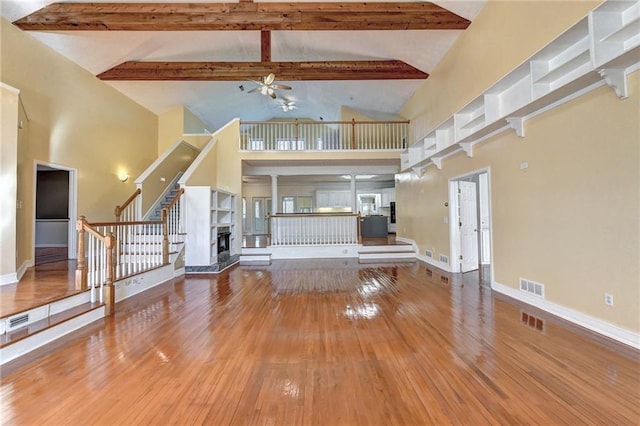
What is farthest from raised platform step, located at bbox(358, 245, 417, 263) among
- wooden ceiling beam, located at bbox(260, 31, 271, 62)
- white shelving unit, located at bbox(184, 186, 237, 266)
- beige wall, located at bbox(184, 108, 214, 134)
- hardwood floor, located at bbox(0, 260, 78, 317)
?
beige wall, located at bbox(184, 108, 214, 134)

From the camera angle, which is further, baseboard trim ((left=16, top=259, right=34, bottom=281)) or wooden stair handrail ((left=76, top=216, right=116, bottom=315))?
baseboard trim ((left=16, top=259, right=34, bottom=281))

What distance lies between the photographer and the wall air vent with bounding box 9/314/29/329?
2652 mm

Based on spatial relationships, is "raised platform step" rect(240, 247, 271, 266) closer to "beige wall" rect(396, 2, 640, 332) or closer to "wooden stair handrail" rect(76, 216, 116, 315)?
"wooden stair handrail" rect(76, 216, 116, 315)

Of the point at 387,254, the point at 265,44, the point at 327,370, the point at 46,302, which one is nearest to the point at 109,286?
the point at 46,302

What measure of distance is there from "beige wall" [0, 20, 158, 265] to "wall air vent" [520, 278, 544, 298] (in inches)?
302

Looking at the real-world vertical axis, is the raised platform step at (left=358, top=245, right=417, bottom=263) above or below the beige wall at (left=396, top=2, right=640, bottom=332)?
below

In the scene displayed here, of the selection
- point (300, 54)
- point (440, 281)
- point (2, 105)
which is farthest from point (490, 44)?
point (2, 105)

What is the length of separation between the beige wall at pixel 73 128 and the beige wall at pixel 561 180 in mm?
7674

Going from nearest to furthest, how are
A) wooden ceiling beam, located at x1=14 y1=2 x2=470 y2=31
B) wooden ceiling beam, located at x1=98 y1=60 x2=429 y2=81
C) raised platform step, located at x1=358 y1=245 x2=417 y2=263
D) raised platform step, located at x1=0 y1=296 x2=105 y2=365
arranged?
raised platform step, located at x1=0 y1=296 x2=105 y2=365 < wooden ceiling beam, located at x1=14 y1=2 x2=470 y2=31 < wooden ceiling beam, located at x1=98 y1=60 x2=429 y2=81 < raised platform step, located at x1=358 y1=245 x2=417 y2=263

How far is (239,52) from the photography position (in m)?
7.86

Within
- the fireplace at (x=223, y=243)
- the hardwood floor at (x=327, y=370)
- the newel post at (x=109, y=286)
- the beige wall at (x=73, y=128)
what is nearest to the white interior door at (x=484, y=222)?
the hardwood floor at (x=327, y=370)

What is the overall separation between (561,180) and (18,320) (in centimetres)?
578

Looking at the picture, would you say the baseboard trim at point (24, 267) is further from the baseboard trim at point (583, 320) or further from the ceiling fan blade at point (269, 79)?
the baseboard trim at point (583, 320)

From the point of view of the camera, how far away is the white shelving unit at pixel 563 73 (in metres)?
2.44
